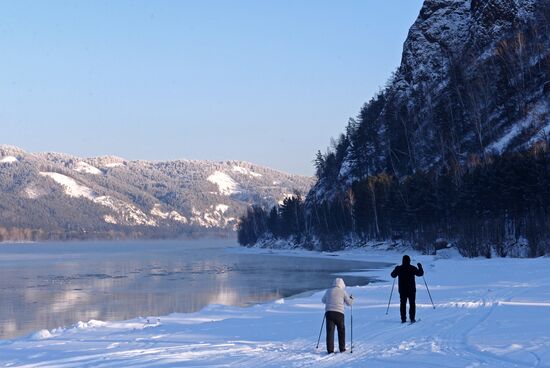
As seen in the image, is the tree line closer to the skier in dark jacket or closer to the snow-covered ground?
the snow-covered ground

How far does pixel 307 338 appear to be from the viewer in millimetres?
18266

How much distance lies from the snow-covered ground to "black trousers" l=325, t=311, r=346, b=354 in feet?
0.95

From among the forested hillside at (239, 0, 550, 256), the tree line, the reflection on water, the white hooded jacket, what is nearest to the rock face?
the forested hillside at (239, 0, 550, 256)

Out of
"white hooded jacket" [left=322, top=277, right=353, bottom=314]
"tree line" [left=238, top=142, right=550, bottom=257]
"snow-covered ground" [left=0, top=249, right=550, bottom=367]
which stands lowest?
"snow-covered ground" [left=0, top=249, right=550, bottom=367]

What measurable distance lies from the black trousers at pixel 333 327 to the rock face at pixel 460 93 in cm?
6325

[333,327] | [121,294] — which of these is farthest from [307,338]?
[121,294]

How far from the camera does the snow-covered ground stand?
14.4 metres

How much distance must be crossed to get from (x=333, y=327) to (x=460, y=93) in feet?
281

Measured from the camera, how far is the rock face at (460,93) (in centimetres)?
8294

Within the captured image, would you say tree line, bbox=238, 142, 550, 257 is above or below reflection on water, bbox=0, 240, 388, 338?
above

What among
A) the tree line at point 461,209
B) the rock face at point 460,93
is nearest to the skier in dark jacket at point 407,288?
the tree line at point 461,209

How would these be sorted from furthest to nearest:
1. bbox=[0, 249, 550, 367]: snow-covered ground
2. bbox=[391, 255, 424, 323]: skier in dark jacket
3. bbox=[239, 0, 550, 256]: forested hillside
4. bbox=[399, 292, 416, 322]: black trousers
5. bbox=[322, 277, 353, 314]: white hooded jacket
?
1. bbox=[239, 0, 550, 256]: forested hillside
2. bbox=[391, 255, 424, 323]: skier in dark jacket
3. bbox=[399, 292, 416, 322]: black trousers
4. bbox=[322, 277, 353, 314]: white hooded jacket
5. bbox=[0, 249, 550, 367]: snow-covered ground

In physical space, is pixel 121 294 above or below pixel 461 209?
below

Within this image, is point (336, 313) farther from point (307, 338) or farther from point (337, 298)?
point (307, 338)
